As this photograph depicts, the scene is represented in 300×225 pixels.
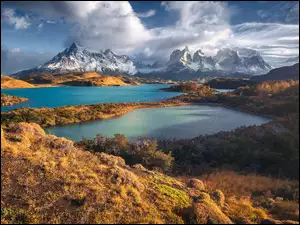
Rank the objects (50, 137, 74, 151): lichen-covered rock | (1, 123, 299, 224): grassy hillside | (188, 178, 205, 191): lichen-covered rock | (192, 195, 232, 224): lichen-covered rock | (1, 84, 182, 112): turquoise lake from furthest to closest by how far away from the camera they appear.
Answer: (1, 84, 182, 112): turquoise lake, (50, 137, 74, 151): lichen-covered rock, (188, 178, 205, 191): lichen-covered rock, (192, 195, 232, 224): lichen-covered rock, (1, 123, 299, 224): grassy hillside

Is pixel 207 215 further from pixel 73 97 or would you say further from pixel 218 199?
pixel 73 97

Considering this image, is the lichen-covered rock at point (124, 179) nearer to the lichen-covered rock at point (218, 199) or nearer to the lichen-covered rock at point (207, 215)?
the lichen-covered rock at point (207, 215)

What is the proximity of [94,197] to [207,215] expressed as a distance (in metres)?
3.89

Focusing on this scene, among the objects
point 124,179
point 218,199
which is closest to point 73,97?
point 124,179

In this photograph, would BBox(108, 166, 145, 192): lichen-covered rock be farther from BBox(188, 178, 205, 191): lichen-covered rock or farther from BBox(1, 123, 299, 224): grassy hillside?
BBox(188, 178, 205, 191): lichen-covered rock

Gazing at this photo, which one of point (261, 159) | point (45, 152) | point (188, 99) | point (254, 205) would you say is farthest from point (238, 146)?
point (188, 99)

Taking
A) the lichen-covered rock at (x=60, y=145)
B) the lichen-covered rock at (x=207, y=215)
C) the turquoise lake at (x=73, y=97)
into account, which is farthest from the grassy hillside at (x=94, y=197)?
the turquoise lake at (x=73, y=97)

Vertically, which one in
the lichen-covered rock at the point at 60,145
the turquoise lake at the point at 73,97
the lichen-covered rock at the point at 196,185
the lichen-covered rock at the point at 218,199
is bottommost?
the turquoise lake at the point at 73,97

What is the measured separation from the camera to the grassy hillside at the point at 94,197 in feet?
24.9

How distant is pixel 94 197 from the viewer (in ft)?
27.5

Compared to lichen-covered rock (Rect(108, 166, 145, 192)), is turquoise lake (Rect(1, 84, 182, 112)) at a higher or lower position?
lower

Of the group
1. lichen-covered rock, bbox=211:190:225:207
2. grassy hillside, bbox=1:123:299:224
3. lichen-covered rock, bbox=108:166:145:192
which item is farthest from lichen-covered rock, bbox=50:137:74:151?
lichen-covered rock, bbox=211:190:225:207

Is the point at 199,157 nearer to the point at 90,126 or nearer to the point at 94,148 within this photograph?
the point at 94,148

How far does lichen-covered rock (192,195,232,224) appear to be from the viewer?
7.75 m
